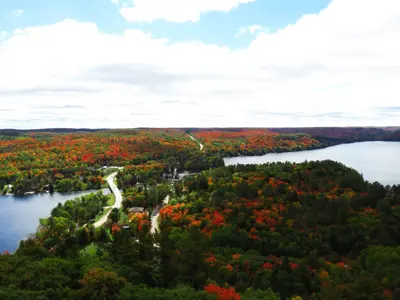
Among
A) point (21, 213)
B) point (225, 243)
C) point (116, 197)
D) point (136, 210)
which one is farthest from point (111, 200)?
point (225, 243)

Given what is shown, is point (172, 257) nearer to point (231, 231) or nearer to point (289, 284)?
point (289, 284)

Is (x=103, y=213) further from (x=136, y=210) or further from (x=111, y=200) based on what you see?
(x=111, y=200)

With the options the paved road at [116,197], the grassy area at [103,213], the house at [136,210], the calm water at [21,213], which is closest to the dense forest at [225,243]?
the house at [136,210]

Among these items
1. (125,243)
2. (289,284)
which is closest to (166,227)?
(125,243)

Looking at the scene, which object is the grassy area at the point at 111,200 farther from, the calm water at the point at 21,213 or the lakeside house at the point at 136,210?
the lakeside house at the point at 136,210

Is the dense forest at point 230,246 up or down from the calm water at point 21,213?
up
